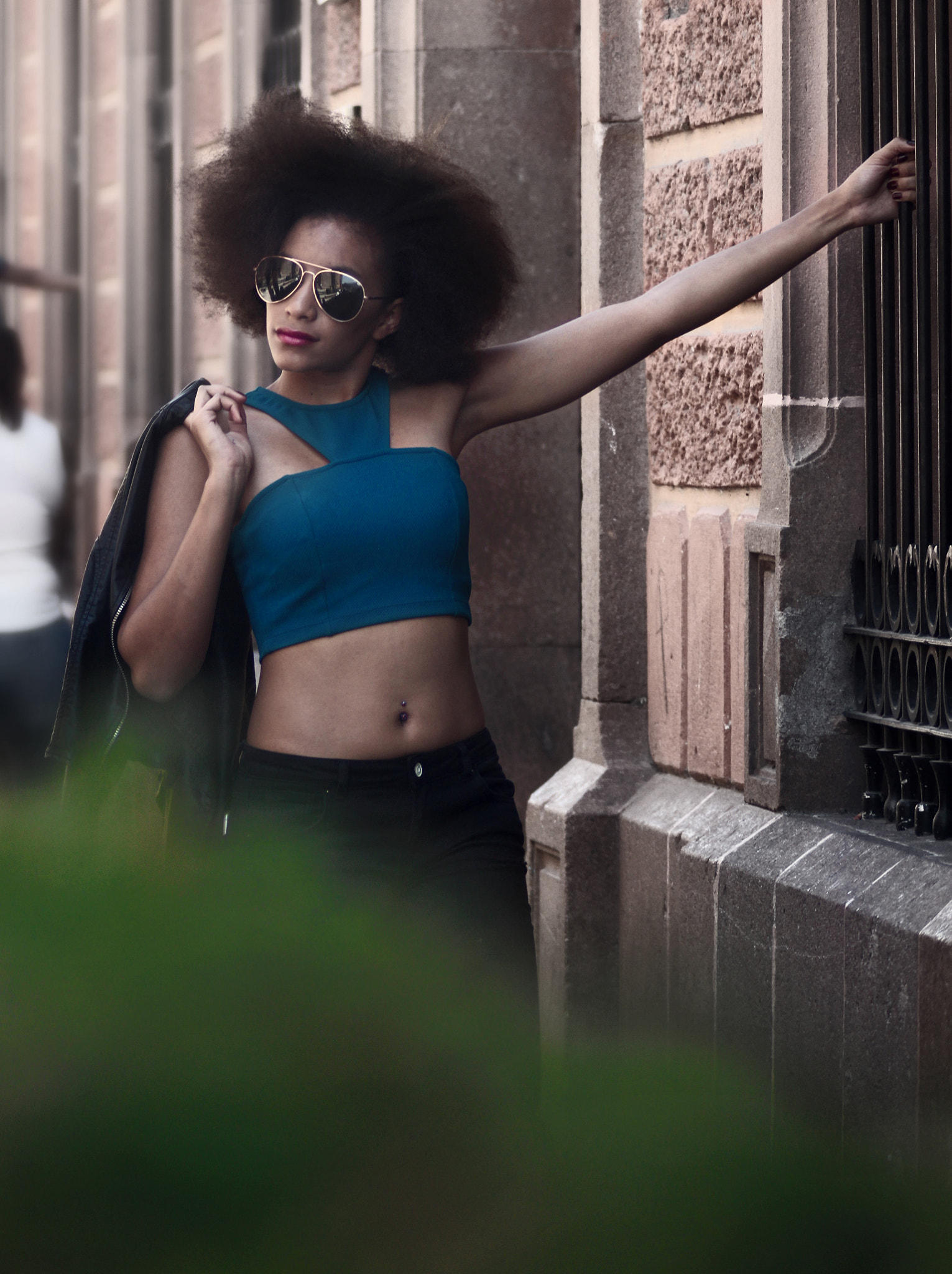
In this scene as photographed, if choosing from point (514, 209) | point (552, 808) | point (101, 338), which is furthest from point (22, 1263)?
point (101, 338)

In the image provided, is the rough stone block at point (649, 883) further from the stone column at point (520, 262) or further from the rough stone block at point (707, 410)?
the stone column at point (520, 262)

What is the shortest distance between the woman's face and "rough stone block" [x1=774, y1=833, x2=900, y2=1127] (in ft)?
4.33

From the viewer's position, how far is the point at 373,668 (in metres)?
3.06

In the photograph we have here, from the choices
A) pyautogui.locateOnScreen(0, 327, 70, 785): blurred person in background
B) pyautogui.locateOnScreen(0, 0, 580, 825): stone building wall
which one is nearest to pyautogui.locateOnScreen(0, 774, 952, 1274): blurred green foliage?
pyautogui.locateOnScreen(0, 0, 580, 825): stone building wall

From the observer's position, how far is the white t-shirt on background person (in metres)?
5.30

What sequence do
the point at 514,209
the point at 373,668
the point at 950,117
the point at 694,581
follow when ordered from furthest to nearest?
the point at 514,209 → the point at 694,581 → the point at 950,117 → the point at 373,668

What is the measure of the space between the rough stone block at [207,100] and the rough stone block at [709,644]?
537cm

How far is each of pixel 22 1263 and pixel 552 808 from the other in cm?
450

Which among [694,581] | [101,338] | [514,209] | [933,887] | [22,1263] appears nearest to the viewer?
[22,1263]

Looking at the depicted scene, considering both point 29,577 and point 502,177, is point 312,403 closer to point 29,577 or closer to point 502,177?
point 29,577

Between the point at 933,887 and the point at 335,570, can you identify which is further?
the point at 933,887

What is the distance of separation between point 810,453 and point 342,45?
331 cm

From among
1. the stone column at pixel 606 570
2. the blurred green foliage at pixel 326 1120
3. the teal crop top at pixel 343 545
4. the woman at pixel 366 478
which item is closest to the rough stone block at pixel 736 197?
the stone column at pixel 606 570

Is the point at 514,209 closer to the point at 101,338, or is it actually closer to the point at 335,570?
the point at 335,570
